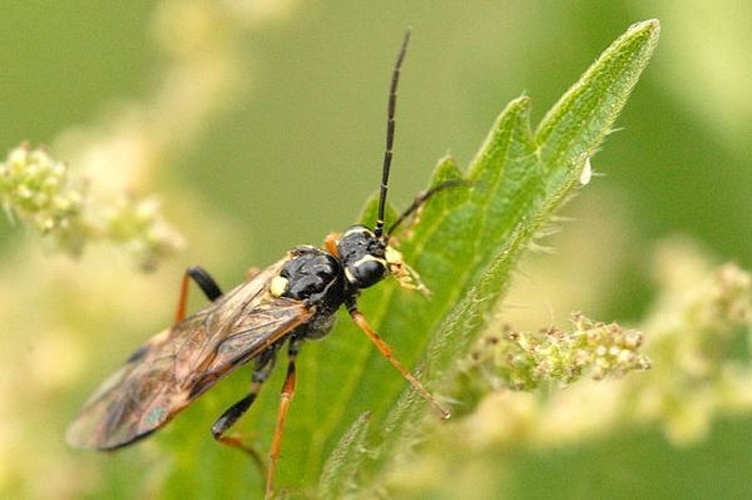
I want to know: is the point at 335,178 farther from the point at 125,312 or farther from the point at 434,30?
the point at 125,312

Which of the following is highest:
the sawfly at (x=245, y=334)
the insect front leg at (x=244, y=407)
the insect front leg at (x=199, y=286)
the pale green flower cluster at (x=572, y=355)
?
the insect front leg at (x=199, y=286)

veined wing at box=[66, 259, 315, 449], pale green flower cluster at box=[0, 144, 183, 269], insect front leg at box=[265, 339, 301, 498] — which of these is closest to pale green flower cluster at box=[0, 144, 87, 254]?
pale green flower cluster at box=[0, 144, 183, 269]

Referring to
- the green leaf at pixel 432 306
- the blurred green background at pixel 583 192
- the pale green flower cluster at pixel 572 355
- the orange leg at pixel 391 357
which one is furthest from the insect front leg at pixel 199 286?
the pale green flower cluster at pixel 572 355

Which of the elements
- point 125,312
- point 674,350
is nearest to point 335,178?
point 125,312

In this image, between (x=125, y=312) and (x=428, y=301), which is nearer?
(x=428, y=301)

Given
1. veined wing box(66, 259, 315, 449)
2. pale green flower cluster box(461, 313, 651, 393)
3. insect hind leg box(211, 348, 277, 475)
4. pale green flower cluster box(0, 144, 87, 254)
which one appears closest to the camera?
pale green flower cluster box(461, 313, 651, 393)

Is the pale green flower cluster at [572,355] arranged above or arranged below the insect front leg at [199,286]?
below

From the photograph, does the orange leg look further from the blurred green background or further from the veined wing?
the blurred green background

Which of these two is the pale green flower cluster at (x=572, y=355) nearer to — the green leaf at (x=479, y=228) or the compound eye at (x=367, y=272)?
the green leaf at (x=479, y=228)
